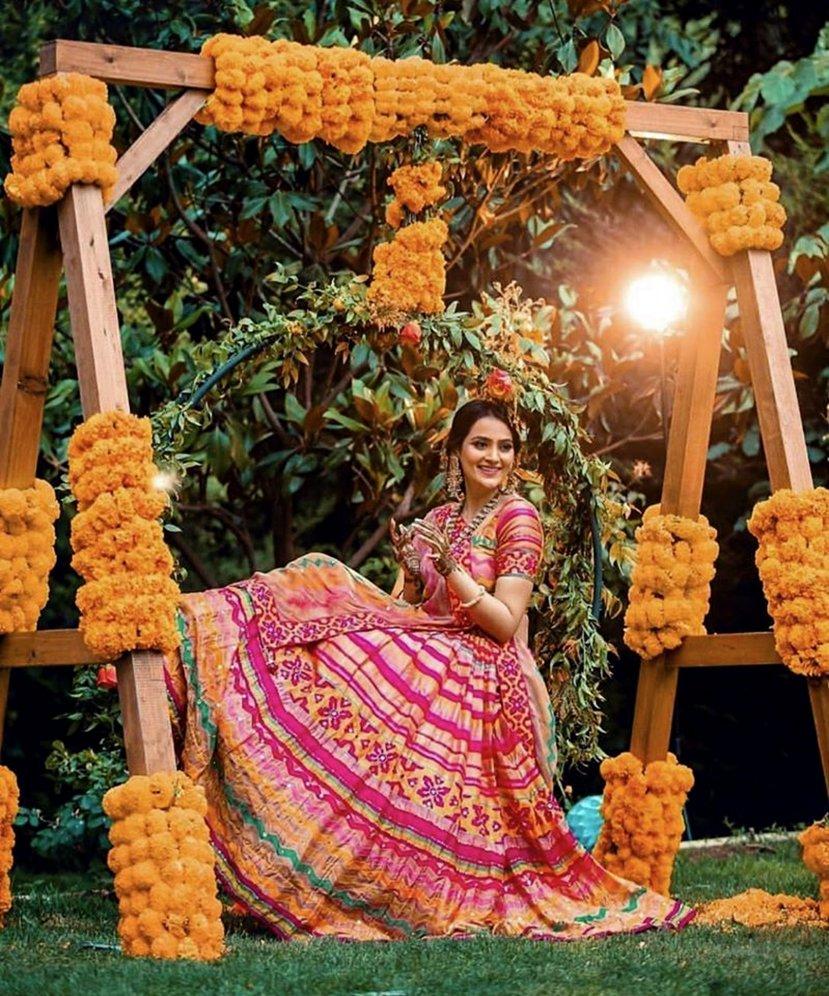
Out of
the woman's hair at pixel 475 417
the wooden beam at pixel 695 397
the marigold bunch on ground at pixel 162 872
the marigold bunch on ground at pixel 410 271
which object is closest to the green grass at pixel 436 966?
the marigold bunch on ground at pixel 162 872

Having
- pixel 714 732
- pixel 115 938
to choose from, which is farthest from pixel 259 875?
pixel 714 732

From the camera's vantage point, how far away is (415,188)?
558cm

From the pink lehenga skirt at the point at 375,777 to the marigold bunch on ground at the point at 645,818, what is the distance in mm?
450

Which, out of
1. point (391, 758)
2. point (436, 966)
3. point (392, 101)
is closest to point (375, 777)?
point (391, 758)

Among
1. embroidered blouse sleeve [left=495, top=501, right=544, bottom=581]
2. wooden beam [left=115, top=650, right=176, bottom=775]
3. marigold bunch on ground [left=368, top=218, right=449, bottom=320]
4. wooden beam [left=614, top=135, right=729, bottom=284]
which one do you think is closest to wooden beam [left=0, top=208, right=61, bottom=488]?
wooden beam [left=115, top=650, right=176, bottom=775]

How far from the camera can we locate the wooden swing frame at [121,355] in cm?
473

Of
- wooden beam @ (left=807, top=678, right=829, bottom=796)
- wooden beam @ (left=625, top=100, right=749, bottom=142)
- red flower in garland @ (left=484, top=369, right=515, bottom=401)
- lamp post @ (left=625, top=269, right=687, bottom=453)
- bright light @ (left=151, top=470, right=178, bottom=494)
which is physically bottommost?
wooden beam @ (left=807, top=678, right=829, bottom=796)

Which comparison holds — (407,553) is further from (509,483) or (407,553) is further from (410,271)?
(410,271)

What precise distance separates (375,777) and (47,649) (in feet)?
3.33

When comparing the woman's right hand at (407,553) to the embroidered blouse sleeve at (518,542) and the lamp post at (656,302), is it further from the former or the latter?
the lamp post at (656,302)

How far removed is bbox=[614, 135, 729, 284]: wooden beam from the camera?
5664 mm

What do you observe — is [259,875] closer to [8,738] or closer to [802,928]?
[802,928]

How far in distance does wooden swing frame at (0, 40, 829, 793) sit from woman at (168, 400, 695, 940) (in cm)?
46

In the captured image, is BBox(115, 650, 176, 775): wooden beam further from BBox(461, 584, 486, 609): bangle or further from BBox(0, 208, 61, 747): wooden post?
BBox(461, 584, 486, 609): bangle
